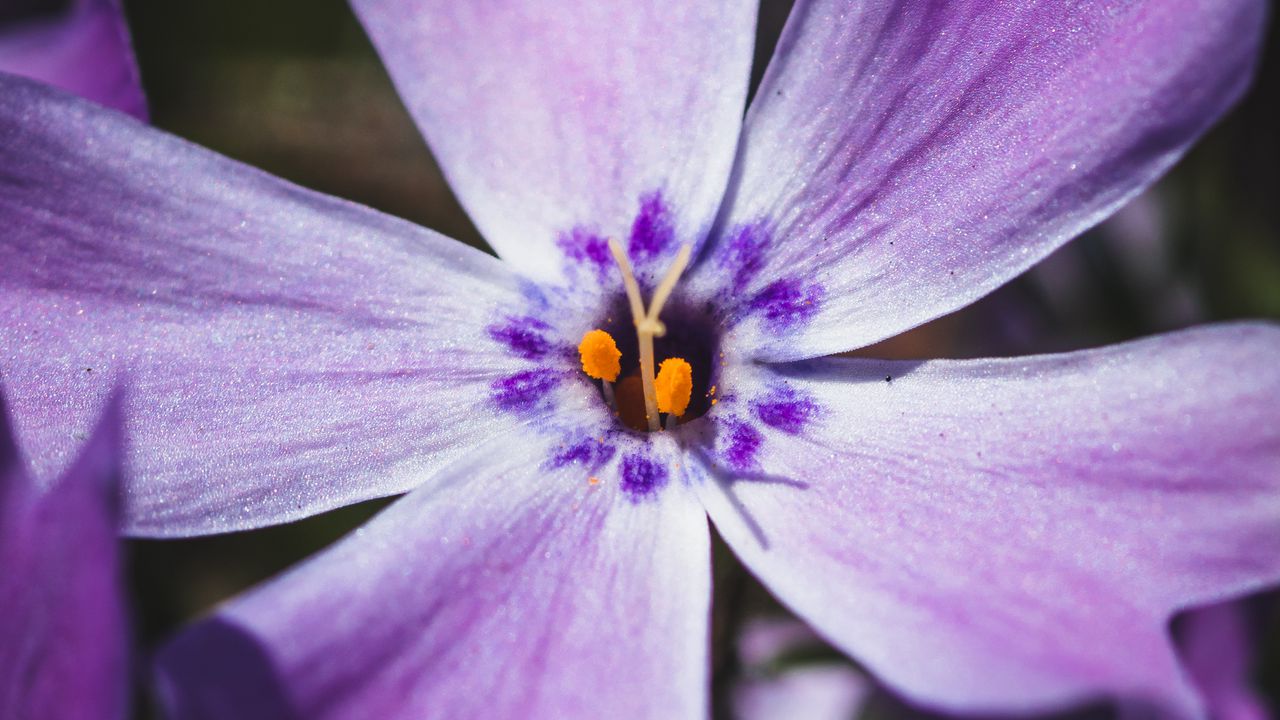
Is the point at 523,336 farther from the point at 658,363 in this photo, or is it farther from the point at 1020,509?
the point at 1020,509

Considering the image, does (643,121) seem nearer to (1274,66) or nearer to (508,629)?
(508,629)

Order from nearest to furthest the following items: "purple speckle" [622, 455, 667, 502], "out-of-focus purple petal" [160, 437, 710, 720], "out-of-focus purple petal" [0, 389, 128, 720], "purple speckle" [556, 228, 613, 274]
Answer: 1. "out-of-focus purple petal" [0, 389, 128, 720]
2. "out-of-focus purple petal" [160, 437, 710, 720]
3. "purple speckle" [622, 455, 667, 502]
4. "purple speckle" [556, 228, 613, 274]

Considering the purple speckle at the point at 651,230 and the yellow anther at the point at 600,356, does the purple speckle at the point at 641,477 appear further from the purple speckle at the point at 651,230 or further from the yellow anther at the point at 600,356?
the purple speckle at the point at 651,230

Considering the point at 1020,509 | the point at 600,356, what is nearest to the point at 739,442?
the point at 600,356

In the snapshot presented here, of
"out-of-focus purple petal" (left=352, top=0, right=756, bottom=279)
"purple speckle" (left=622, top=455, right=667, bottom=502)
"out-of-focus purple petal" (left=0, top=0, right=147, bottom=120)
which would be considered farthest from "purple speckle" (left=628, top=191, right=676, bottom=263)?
"out-of-focus purple petal" (left=0, top=0, right=147, bottom=120)

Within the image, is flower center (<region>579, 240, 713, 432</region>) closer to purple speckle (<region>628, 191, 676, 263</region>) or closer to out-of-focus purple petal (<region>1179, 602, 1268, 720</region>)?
purple speckle (<region>628, 191, 676, 263</region>)
